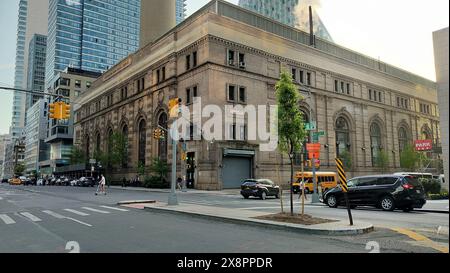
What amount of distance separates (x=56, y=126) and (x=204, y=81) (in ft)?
280

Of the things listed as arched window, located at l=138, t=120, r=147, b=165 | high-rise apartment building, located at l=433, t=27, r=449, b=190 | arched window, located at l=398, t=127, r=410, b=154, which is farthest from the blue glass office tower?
high-rise apartment building, located at l=433, t=27, r=449, b=190

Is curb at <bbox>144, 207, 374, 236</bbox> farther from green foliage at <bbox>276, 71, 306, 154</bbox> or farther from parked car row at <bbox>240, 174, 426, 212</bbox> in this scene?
parked car row at <bbox>240, 174, 426, 212</bbox>

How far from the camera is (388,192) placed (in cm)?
1742

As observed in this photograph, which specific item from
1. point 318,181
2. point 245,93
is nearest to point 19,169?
point 245,93

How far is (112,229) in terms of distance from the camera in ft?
36.2

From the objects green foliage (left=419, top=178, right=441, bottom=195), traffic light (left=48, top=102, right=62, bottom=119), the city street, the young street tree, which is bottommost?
the city street

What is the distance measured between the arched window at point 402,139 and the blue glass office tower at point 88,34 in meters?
120

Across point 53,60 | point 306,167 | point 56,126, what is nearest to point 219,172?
point 306,167

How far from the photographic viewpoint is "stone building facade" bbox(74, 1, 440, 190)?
43.7 meters

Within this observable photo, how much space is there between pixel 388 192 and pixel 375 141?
50179mm

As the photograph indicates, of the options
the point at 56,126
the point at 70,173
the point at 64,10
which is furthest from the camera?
the point at 64,10

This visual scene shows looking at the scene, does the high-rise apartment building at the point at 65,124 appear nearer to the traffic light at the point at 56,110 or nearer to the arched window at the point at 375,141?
the arched window at the point at 375,141

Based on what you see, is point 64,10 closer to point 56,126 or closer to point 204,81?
point 56,126

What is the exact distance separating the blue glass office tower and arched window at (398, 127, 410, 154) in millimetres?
119645
